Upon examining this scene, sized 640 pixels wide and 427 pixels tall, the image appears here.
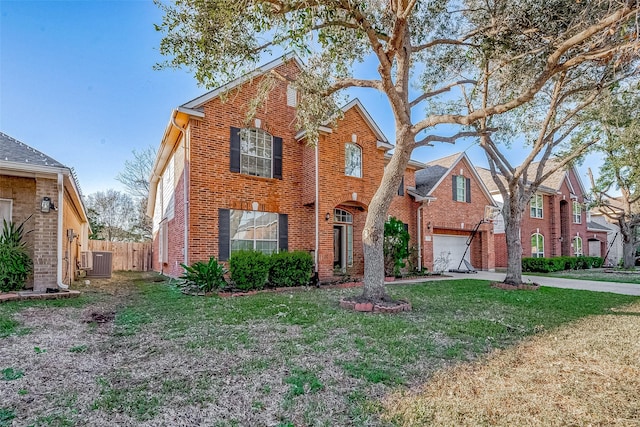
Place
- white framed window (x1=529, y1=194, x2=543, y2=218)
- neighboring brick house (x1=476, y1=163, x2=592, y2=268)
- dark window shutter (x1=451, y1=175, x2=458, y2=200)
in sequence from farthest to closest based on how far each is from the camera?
1. white framed window (x1=529, y1=194, x2=543, y2=218)
2. neighboring brick house (x1=476, y1=163, x2=592, y2=268)
3. dark window shutter (x1=451, y1=175, x2=458, y2=200)

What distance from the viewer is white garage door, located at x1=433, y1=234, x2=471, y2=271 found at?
692 inches

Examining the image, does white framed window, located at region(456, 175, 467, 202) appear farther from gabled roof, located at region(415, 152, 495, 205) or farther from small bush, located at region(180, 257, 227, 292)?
small bush, located at region(180, 257, 227, 292)

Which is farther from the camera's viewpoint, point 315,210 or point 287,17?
point 315,210

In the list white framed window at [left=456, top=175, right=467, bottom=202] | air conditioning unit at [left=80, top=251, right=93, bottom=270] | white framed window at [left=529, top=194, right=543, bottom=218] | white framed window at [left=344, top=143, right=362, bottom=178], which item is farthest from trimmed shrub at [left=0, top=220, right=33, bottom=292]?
white framed window at [left=529, top=194, right=543, bottom=218]

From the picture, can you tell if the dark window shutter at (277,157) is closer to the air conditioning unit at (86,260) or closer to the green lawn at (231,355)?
the green lawn at (231,355)

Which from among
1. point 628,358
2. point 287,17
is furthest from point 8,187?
point 628,358

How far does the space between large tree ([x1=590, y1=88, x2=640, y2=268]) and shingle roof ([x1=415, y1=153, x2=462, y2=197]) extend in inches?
255

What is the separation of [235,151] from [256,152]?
0.84 meters

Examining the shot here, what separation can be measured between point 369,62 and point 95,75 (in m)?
10.1

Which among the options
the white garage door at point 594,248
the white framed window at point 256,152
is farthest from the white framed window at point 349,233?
the white garage door at point 594,248

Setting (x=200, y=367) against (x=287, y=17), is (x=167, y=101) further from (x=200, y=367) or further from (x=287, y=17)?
(x=200, y=367)

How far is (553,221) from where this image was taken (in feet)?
80.5

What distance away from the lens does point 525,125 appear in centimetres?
1220

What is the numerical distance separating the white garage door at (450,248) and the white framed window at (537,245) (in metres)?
7.69
